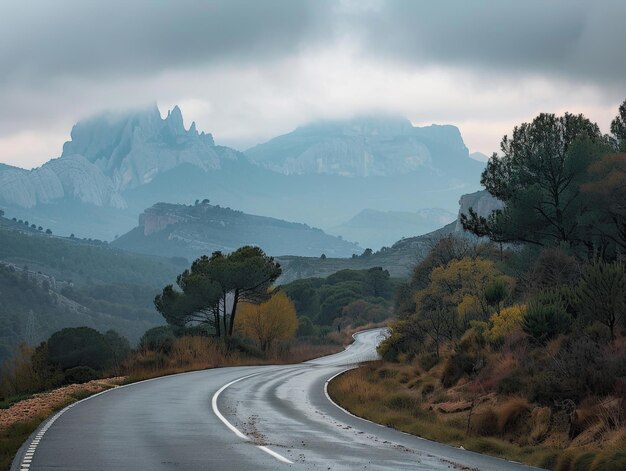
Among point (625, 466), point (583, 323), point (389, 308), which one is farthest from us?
point (389, 308)

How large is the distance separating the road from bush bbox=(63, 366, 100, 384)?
16.2 m

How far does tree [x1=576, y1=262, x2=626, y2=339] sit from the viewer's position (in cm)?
2162

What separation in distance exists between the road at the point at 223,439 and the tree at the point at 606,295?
7.07m

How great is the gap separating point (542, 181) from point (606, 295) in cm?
2352

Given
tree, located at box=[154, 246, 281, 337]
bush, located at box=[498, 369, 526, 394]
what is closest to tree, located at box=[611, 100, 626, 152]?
tree, located at box=[154, 246, 281, 337]

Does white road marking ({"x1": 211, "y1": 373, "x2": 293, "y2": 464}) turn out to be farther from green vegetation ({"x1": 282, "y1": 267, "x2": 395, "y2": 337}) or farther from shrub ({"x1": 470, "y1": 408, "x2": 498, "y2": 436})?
green vegetation ({"x1": 282, "y1": 267, "x2": 395, "y2": 337})

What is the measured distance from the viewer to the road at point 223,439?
12.4m

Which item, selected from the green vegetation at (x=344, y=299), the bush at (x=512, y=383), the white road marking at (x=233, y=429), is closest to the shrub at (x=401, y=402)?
the bush at (x=512, y=383)

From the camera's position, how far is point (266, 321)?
2734 inches

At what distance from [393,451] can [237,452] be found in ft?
8.83

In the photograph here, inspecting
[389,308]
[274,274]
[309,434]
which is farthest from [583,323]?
[389,308]

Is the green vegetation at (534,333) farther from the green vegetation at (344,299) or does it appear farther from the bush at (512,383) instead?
the green vegetation at (344,299)

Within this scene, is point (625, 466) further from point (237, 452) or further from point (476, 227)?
point (476, 227)

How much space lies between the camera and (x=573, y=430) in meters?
16.1
